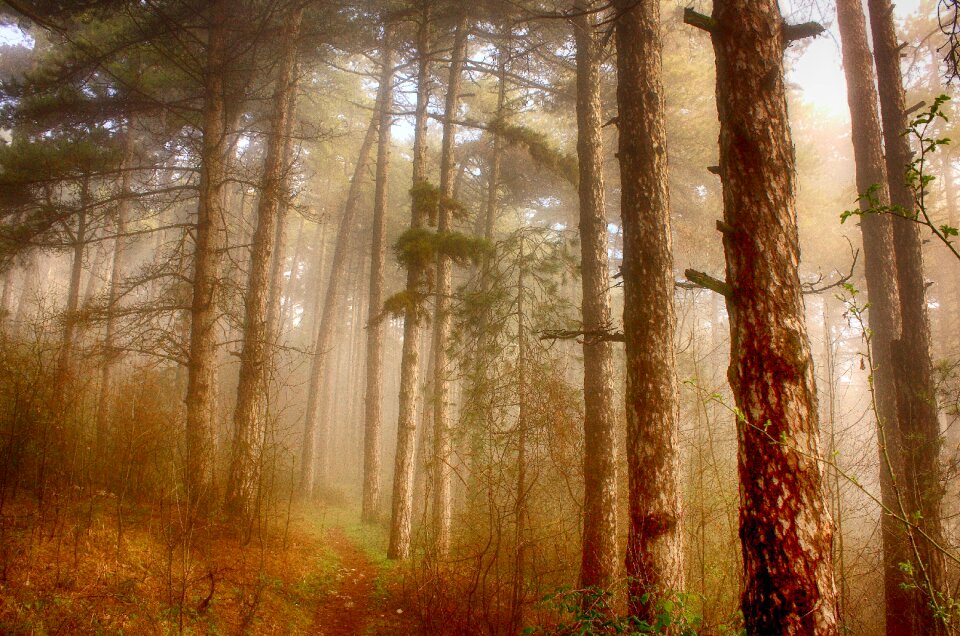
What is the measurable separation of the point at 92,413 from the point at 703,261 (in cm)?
1924

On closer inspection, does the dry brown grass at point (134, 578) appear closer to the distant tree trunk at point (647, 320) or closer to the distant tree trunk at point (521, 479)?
the distant tree trunk at point (521, 479)

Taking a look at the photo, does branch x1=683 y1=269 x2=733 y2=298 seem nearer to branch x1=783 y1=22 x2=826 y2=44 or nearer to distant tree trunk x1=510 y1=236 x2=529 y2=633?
branch x1=783 y1=22 x2=826 y2=44

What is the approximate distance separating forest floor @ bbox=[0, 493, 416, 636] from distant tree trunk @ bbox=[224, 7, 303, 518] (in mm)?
762

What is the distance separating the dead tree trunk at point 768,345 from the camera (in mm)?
3045

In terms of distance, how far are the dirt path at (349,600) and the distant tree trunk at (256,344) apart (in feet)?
6.70

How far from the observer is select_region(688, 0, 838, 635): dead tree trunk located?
304 centimetres

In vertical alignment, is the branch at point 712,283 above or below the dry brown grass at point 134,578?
above

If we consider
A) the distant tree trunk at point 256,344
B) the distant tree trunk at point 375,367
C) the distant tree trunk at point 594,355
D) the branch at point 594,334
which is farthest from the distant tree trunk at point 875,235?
the distant tree trunk at point 375,367

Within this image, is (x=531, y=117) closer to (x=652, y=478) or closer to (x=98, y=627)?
(x=652, y=478)

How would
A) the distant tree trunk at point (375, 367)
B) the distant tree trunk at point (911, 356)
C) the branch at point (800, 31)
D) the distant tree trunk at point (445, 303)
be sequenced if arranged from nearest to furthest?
the branch at point (800, 31) → the distant tree trunk at point (911, 356) → the distant tree trunk at point (445, 303) → the distant tree trunk at point (375, 367)

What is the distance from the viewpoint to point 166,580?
17.1ft

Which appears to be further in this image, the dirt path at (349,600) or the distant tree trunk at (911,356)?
the dirt path at (349,600)

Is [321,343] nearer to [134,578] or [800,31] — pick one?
[134,578]

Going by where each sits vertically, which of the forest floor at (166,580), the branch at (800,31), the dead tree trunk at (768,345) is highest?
the branch at (800,31)
